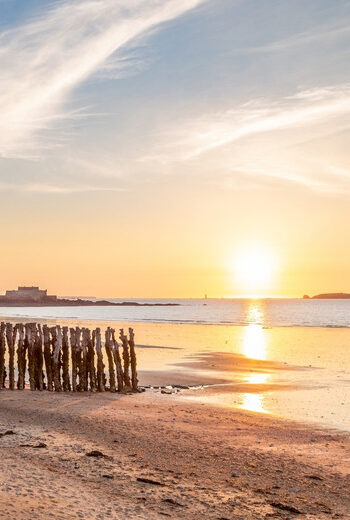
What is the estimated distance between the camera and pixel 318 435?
40.4 feet

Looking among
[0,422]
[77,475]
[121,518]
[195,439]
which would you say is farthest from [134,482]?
[0,422]

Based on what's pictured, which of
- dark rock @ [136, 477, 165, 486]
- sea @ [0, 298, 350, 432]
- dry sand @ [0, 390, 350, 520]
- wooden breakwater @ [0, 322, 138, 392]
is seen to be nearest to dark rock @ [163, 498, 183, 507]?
dry sand @ [0, 390, 350, 520]

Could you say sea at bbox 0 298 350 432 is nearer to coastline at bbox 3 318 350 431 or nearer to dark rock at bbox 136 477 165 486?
coastline at bbox 3 318 350 431

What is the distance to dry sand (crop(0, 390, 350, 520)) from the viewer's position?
750cm

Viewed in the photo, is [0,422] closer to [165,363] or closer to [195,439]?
[195,439]

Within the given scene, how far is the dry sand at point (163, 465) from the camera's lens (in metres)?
7.50

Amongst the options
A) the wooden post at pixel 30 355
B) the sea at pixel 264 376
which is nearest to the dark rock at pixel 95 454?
the sea at pixel 264 376

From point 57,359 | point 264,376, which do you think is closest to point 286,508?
point 57,359

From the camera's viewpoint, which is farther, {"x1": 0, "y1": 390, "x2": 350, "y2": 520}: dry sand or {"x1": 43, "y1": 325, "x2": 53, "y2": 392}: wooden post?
{"x1": 43, "y1": 325, "x2": 53, "y2": 392}: wooden post

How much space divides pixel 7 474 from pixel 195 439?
13.9 ft

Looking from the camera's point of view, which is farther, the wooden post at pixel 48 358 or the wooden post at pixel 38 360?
the wooden post at pixel 38 360

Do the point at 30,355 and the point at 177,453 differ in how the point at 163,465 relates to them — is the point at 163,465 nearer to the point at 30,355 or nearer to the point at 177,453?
the point at 177,453

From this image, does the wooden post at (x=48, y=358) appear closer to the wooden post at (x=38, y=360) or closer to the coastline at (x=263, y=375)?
the wooden post at (x=38, y=360)

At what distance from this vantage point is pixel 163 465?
31.3 ft
